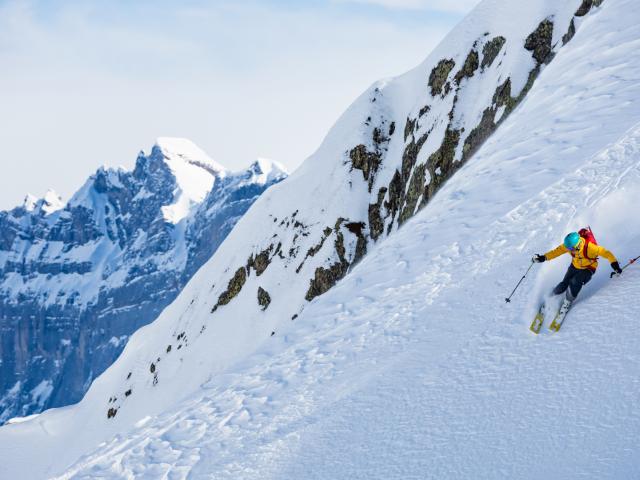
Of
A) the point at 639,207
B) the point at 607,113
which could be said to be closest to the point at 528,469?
the point at 639,207

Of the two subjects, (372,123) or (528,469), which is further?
(372,123)

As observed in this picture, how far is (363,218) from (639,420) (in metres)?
38.2

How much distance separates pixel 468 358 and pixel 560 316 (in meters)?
1.47

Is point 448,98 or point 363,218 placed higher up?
point 448,98

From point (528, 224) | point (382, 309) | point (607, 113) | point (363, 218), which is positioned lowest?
point (382, 309)

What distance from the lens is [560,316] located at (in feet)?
28.1

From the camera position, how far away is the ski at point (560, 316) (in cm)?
848

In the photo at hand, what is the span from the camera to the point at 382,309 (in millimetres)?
12055

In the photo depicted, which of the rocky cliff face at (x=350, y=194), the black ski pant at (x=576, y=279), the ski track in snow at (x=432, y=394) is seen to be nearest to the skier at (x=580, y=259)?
the black ski pant at (x=576, y=279)

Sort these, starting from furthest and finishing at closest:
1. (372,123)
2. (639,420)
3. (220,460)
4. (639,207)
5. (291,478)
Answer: (372,123) → (639,207) → (220,460) → (291,478) → (639,420)

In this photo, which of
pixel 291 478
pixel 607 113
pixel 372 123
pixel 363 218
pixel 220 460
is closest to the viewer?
pixel 291 478

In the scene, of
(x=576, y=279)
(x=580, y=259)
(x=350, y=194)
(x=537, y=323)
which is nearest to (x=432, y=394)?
(x=537, y=323)

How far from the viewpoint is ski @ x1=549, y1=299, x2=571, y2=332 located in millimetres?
8477

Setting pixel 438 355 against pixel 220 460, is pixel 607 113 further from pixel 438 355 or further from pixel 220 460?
pixel 220 460
